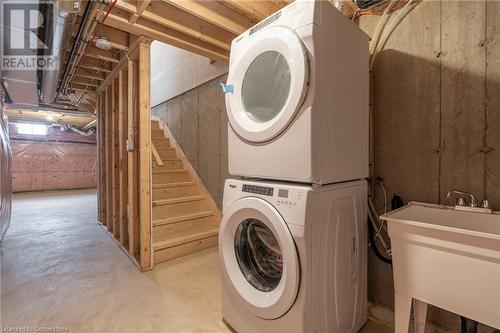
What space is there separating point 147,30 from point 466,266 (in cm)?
262

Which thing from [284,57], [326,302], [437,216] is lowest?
[326,302]

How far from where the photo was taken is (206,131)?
344 cm

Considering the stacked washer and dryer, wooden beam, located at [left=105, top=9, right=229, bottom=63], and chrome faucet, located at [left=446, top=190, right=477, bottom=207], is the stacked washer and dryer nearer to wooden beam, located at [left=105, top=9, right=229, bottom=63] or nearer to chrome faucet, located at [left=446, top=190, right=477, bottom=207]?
chrome faucet, located at [left=446, top=190, right=477, bottom=207]

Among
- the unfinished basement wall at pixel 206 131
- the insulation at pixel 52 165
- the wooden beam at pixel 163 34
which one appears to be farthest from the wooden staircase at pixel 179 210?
the insulation at pixel 52 165

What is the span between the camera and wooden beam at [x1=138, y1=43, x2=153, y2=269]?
2.32 metres

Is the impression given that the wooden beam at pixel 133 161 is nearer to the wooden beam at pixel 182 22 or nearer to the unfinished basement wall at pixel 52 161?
the wooden beam at pixel 182 22

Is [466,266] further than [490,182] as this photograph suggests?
No

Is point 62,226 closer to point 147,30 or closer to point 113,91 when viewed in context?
point 113,91

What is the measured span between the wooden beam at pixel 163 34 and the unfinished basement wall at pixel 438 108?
5.14 feet

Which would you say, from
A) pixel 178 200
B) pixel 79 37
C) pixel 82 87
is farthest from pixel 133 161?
pixel 82 87

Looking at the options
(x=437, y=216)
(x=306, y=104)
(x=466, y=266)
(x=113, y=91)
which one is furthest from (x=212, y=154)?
(x=466, y=266)

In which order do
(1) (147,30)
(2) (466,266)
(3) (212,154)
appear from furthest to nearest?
(3) (212,154)
(1) (147,30)
(2) (466,266)

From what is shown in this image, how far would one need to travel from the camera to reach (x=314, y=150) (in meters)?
1.12

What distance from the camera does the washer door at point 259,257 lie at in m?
1.13
